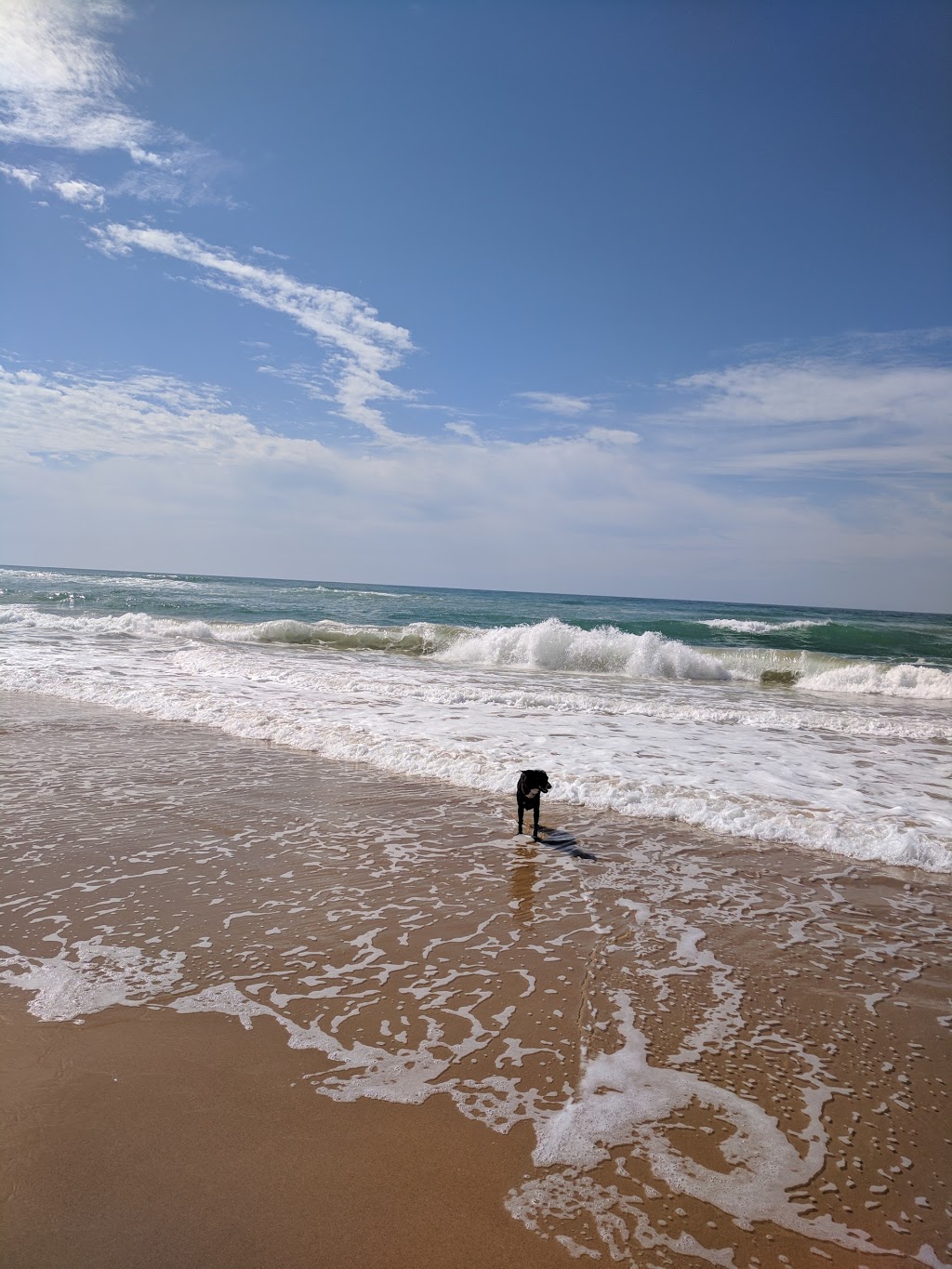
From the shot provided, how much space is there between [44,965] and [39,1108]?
112 centimetres

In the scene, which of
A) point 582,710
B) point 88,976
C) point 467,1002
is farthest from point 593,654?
point 88,976

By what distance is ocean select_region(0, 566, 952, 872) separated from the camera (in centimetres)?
673

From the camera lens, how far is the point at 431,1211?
213 cm

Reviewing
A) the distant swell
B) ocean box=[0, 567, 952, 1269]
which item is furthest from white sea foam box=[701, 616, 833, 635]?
ocean box=[0, 567, 952, 1269]

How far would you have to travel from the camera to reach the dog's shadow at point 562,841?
534cm

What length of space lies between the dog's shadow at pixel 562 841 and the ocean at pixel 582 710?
1.63ft

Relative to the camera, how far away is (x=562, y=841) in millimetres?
5617

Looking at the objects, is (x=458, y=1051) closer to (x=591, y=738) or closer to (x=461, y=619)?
(x=591, y=738)

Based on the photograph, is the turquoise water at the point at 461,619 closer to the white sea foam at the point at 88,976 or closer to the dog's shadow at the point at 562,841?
Result: the dog's shadow at the point at 562,841

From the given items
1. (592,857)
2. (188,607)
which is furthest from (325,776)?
(188,607)

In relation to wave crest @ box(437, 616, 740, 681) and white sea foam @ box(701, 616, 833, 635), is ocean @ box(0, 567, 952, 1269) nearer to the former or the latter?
wave crest @ box(437, 616, 740, 681)

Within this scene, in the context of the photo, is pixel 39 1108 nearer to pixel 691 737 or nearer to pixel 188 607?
pixel 691 737

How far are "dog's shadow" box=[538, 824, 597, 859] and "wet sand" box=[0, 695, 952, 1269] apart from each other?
0.17 ft

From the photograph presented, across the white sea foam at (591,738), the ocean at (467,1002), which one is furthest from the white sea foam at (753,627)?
the ocean at (467,1002)
